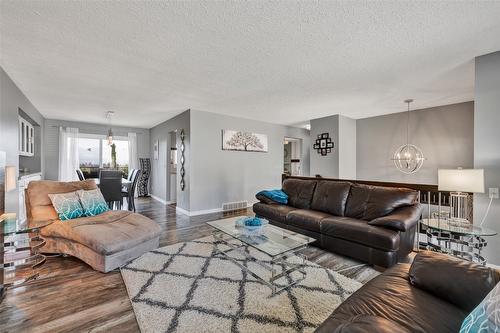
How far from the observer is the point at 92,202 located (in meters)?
3.21

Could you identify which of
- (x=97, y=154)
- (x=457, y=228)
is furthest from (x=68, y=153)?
(x=457, y=228)

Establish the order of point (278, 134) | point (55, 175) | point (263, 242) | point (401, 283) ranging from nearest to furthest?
point (401, 283), point (263, 242), point (55, 175), point (278, 134)

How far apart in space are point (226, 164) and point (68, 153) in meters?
4.79

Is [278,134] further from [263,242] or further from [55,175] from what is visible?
[55,175]

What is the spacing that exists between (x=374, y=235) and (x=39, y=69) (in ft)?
15.6

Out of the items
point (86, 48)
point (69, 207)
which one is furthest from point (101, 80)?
point (69, 207)

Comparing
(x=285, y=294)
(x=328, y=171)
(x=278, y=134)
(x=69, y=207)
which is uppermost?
(x=278, y=134)

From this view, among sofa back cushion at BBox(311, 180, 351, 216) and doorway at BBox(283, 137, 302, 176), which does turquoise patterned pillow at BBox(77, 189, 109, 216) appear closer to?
sofa back cushion at BBox(311, 180, 351, 216)

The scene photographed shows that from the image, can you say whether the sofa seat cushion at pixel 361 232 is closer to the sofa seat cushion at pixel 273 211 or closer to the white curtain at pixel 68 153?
the sofa seat cushion at pixel 273 211

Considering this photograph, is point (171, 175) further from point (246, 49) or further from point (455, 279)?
point (455, 279)

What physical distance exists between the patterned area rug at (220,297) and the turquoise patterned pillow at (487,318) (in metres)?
1.06

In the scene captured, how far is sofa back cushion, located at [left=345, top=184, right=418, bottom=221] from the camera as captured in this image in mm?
2862

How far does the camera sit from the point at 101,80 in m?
3.32

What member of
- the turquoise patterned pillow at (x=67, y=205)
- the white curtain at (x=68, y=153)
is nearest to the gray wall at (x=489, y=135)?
the turquoise patterned pillow at (x=67, y=205)
